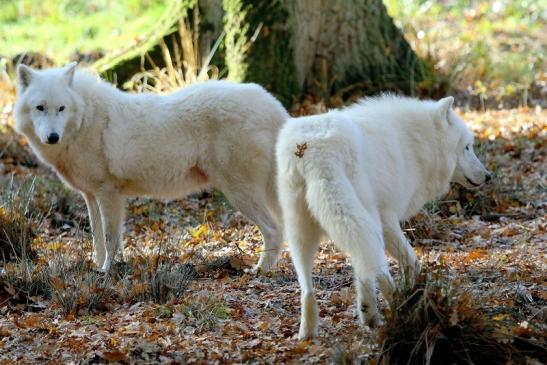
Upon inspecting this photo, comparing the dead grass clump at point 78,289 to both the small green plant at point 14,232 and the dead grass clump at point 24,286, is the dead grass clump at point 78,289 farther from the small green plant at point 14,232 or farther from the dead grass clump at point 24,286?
the small green plant at point 14,232

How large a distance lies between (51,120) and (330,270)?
2636 millimetres

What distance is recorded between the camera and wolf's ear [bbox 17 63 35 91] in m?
6.93

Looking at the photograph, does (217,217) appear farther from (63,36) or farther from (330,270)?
(63,36)

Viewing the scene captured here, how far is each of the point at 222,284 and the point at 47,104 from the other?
85.5 inches

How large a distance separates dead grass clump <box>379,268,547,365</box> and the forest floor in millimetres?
25

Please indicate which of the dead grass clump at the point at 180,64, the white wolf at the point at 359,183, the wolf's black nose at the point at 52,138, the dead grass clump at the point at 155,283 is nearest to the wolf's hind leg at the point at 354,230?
the white wolf at the point at 359,183

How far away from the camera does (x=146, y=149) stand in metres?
7.24

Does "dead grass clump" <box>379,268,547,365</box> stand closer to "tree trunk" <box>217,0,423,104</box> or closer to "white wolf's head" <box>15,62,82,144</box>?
"white wolf's head" <box>15,62,82,144</box>

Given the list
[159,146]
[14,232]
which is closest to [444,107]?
[159,146]

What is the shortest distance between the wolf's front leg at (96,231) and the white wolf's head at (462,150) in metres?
3.09

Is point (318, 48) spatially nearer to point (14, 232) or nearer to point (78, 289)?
point (14, 232)

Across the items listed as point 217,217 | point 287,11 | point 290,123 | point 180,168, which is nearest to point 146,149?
point 180,168

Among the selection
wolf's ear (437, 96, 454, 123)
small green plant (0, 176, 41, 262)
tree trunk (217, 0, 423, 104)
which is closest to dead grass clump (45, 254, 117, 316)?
small green plant (0, 176, 41, 262)

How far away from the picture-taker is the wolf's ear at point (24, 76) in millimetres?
6926
